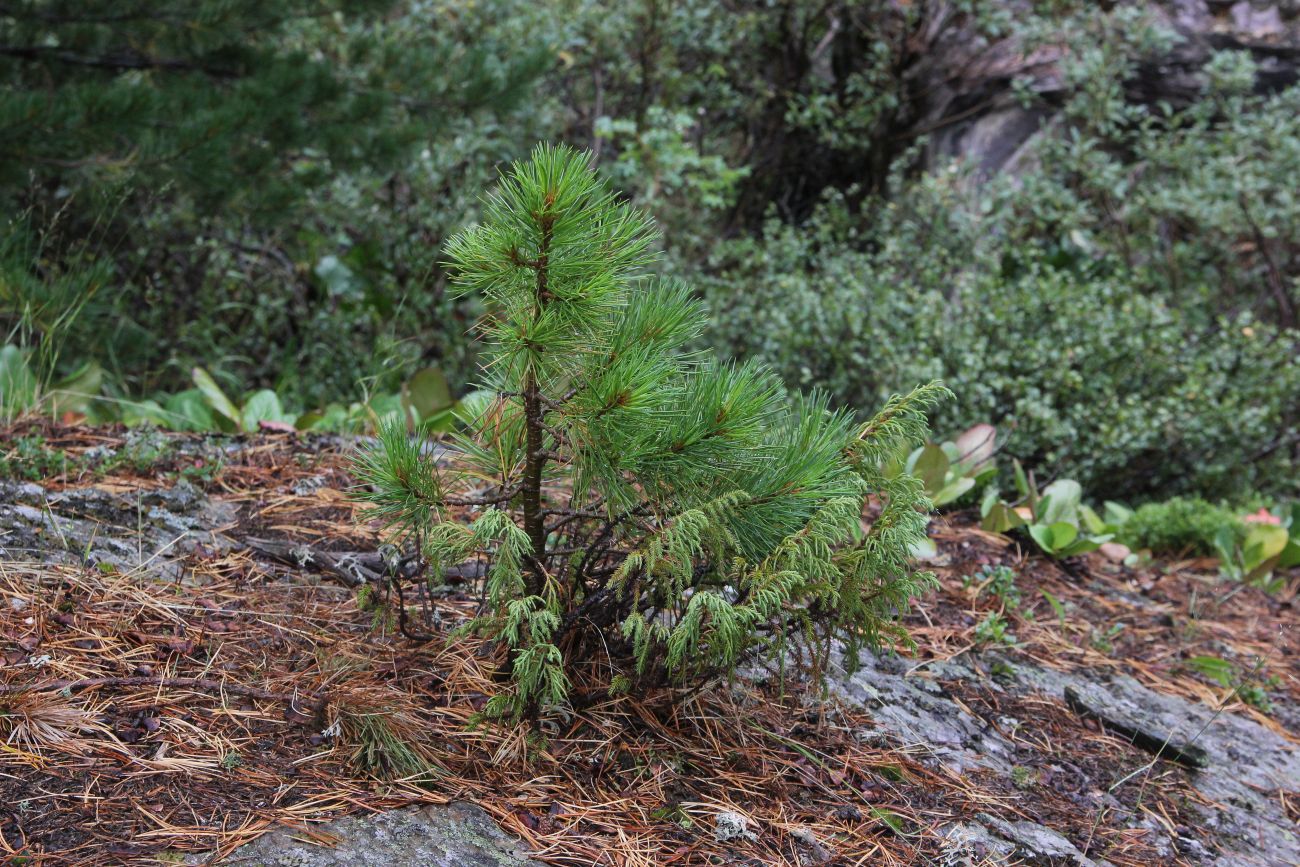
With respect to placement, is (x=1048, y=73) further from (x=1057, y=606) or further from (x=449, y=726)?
(x=449, y=726)

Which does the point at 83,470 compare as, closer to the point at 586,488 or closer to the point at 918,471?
the point at 586,488

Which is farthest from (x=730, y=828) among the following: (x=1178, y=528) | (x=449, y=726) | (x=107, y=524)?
(x=1178, y=528)

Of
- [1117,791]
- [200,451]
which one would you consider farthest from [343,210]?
[1117,791]

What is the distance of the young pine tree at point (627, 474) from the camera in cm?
151

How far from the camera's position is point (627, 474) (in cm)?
169

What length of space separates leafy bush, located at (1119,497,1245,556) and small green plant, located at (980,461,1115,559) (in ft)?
1.48

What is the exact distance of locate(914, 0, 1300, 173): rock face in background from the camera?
6797mm

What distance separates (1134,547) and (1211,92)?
150 inches

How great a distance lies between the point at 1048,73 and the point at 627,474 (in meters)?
6.29

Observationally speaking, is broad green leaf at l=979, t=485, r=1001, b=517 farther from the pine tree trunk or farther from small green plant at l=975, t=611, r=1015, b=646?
the pine tree trunk

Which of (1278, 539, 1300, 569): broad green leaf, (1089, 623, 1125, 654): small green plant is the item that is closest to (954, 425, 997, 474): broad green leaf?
(1089, 623, 1125, 654): small green plant

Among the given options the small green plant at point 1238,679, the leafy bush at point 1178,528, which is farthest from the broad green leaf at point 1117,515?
the small green plant at point 1238,679

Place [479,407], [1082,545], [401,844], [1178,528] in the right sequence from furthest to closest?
[1178,528], [1082,545], [479,407], [401,844]

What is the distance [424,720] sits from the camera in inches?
67.3
